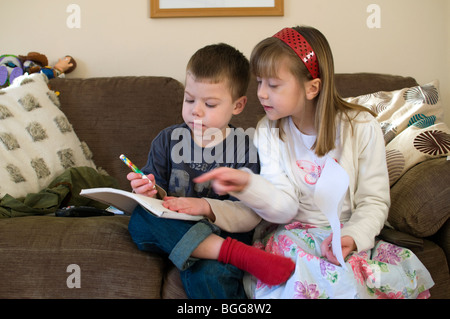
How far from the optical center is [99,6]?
2.28 meters

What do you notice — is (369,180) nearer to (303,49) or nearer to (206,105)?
(303,49)

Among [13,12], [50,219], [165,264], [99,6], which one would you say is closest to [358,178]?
[165,264]

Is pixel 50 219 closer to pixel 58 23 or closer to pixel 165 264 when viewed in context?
pixel 165 264

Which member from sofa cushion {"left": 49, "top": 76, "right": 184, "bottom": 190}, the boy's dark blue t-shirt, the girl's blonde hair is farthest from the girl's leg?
sofa cushion {"left": 49, "top": 76, "right": 184, "bottom": 190}

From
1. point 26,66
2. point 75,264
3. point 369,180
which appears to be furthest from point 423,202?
point 26,66

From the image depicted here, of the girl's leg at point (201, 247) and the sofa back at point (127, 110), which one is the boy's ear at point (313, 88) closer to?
the girl's leg at point (201, 247)

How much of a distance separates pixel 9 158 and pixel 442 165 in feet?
4.91

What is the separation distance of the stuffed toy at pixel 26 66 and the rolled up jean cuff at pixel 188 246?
1369mm

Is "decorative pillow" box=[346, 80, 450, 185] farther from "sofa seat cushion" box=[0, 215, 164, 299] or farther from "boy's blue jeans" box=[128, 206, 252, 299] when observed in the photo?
"sofa seat cushion" box=[0, 215, 164, 299]

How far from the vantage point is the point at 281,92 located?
129 cm

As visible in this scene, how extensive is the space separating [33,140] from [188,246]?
964 millimetres

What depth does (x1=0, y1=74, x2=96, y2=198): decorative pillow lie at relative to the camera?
165 centimetres

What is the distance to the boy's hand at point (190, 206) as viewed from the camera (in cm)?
122

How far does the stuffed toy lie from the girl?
1242mm
